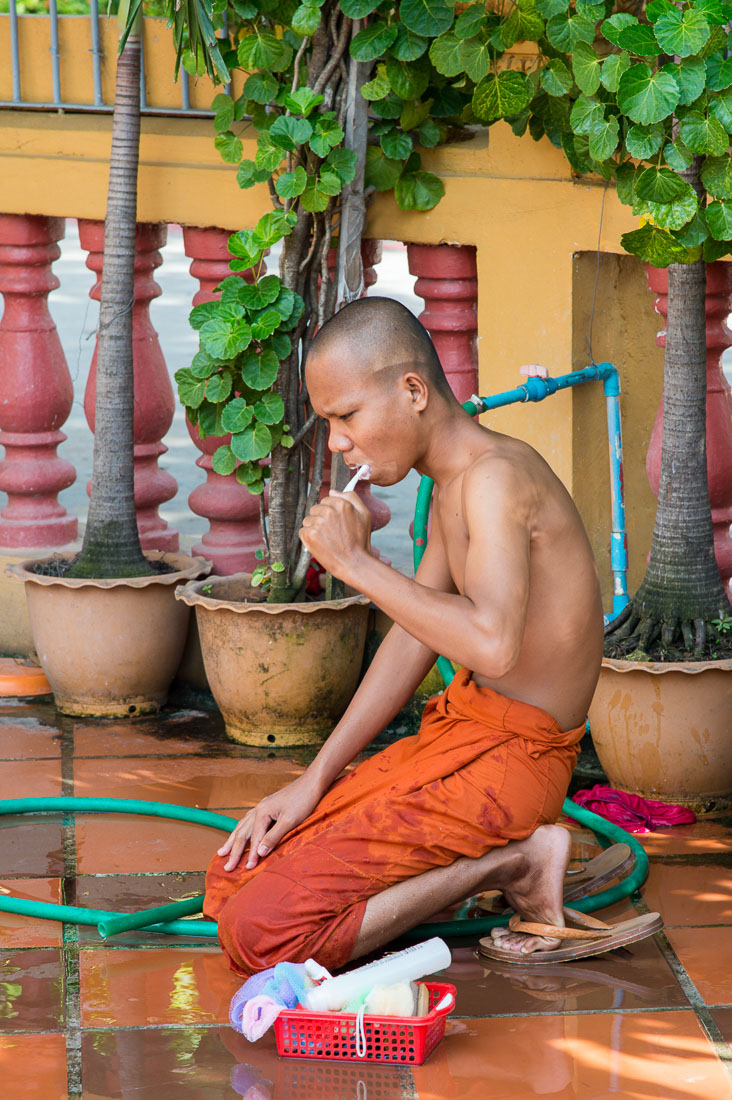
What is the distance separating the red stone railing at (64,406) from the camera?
4.94 metres

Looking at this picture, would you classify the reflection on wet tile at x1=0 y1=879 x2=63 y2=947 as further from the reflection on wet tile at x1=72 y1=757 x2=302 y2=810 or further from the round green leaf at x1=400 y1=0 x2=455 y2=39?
the round green leaf at x1=400 y1=0 x2=455 y2=39

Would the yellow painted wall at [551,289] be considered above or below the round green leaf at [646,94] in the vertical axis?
below

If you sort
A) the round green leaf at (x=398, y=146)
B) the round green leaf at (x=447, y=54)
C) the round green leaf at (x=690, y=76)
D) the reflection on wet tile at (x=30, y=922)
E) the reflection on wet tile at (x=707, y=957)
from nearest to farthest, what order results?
the reflection on wet tile at (x=707, y=957)
the reflection on wet tile at (x=30, y=922)
the round green leaf at (x=690, y=76)
the round green leaf at (x=447, y=54)
the round green leaf at (x=398, y=146)

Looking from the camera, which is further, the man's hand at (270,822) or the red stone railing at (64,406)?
the red stone railing at (64,406)

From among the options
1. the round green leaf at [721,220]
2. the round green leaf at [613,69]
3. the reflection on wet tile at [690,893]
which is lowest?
the reflection on wet tile at [690,893]

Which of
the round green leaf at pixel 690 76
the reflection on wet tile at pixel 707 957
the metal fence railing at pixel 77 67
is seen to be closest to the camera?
the reflection on wet tile at pixel 707 957

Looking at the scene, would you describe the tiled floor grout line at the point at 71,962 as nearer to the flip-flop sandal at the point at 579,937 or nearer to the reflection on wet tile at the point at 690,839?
the flip-flop sandal at the point at 579,937

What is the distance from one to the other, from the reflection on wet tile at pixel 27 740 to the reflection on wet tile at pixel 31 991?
1296 millimetres

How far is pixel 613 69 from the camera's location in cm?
346

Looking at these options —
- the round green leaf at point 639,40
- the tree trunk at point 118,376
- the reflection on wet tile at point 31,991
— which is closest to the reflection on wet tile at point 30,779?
the tree trunk at point 118,376

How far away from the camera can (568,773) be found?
3188mm

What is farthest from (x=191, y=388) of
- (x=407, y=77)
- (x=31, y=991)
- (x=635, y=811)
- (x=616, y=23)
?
(x=31, y=991)

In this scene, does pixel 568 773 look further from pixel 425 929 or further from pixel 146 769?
pixel 146 769

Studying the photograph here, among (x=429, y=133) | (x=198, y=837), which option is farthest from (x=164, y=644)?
(x=429, y=133)
